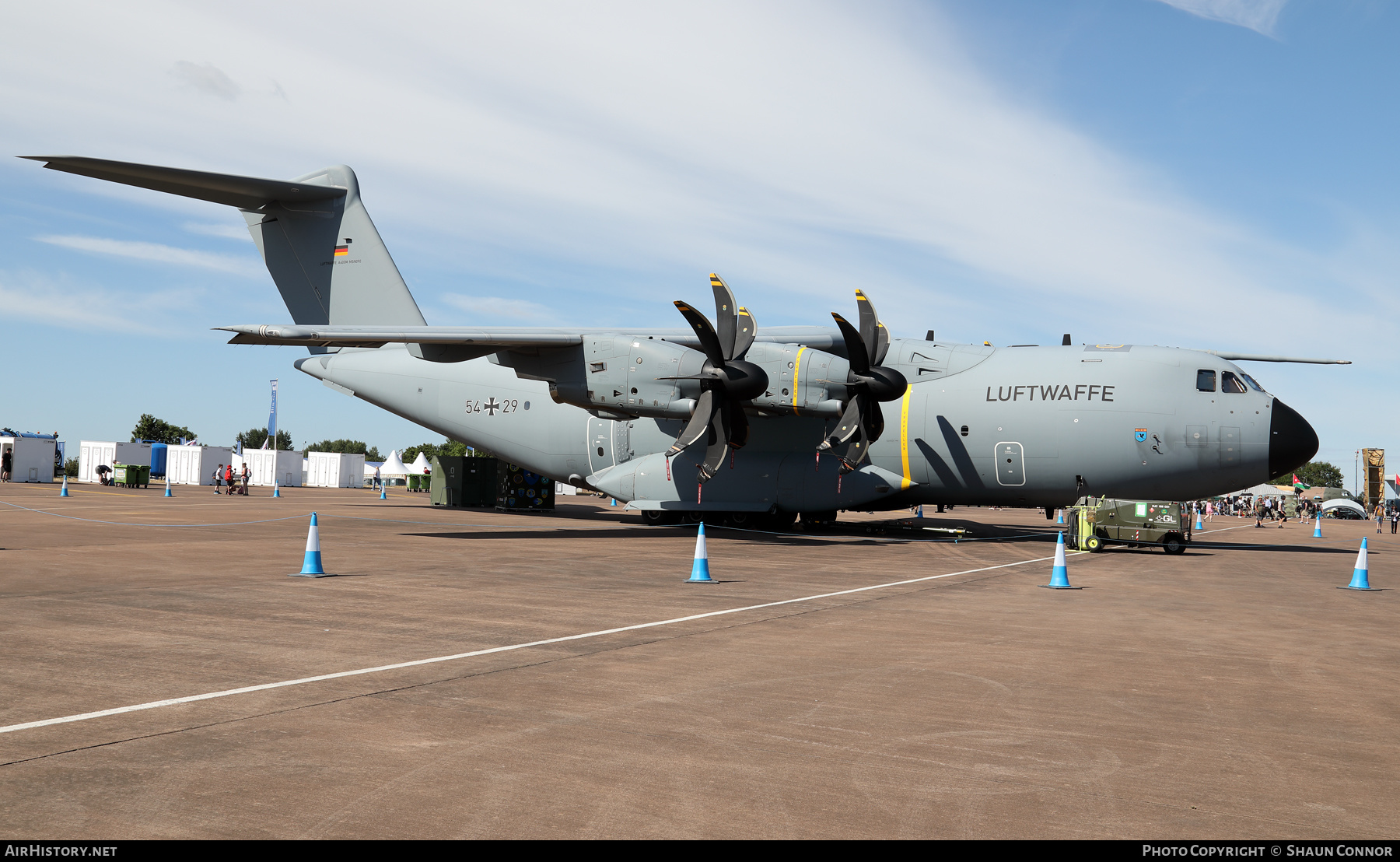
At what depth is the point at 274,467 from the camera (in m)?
62.9

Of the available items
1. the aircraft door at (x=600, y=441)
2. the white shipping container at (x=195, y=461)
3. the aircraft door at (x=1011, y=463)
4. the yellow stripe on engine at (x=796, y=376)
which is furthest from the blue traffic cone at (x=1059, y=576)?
the white shipping container at (x=195, y=461)

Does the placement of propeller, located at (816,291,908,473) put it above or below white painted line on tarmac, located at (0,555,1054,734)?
above

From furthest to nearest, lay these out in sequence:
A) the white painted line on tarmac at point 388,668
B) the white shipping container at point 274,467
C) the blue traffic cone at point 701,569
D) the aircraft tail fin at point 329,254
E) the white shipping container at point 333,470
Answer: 1. the white shipping container at point 333,470
2. the white shipping container at point 274,467
3. the aircraft tail fin at point 329,254
4. the blue traffic cone at point 701,569
5. the white painted line on tarmac at point 388,668

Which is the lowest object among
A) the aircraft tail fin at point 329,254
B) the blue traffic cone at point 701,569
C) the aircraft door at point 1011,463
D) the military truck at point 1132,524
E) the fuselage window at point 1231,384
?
the blue traffic cone at point 701,569

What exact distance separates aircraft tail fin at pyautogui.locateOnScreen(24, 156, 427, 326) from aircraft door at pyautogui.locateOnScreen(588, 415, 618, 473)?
5.97 meters

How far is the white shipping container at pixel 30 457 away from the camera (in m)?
50.3

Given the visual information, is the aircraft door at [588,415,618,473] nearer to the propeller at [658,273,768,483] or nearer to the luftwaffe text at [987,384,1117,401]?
the propeller at [658,273,768,483]

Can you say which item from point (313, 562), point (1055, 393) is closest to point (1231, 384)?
point (1055, 393)

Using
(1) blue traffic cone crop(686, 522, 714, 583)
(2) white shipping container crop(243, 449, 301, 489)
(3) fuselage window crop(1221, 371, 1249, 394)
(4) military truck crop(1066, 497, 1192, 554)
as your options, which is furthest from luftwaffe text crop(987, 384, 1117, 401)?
(2) white shipping container crop(243, 449, 301, 489)

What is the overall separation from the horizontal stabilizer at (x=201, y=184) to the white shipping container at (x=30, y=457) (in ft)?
112

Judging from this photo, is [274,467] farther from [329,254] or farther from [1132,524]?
[1132,524]

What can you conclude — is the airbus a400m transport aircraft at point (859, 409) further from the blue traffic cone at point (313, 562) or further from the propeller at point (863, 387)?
the blue traffic cone at point (313, 562)

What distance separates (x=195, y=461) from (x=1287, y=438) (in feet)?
190

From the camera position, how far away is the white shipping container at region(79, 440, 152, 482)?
56.5 meters
